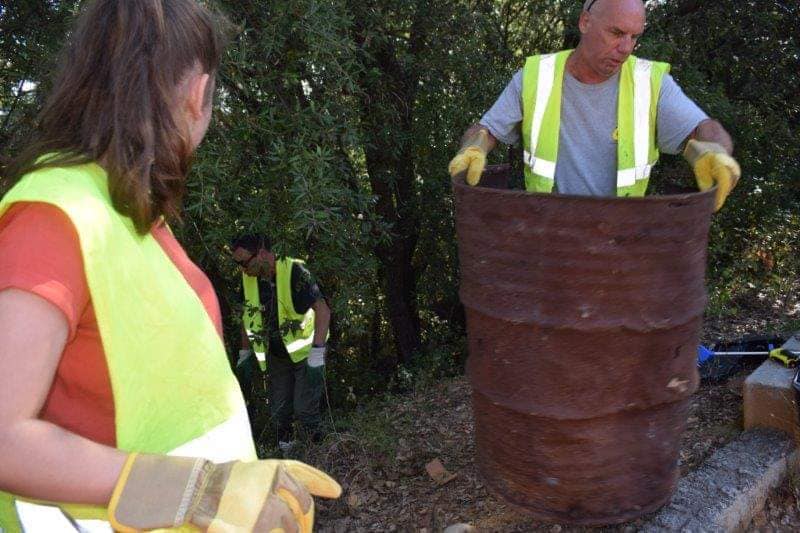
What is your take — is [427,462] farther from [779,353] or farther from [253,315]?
[779,353]

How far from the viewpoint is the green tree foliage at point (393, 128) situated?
3723 millimetres

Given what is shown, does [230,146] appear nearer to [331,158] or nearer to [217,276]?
[331,158]

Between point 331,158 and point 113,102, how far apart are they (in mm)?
2493

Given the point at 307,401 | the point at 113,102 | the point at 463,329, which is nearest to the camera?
the point at 113,102

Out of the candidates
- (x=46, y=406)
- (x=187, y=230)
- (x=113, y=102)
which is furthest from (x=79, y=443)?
(x=187, y=230)

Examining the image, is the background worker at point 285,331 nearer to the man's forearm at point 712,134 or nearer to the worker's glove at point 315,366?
the worker's glove at point 315,366

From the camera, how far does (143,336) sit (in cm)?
117

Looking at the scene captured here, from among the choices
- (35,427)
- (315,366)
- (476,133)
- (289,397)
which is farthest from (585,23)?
(289,397)

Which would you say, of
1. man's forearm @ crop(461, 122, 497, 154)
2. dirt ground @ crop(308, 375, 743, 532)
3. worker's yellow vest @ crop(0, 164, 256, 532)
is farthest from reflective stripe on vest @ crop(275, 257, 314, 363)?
worker's yellow vest @ crop(0, 164, 256, 532)

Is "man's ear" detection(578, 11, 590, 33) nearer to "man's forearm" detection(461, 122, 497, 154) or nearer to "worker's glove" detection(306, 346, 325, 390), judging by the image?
"man's forearm" detection(461, 122, 497, 154)

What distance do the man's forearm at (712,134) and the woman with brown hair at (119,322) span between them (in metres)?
2.01

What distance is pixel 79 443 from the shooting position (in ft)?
3.49

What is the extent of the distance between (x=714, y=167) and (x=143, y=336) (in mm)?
2120

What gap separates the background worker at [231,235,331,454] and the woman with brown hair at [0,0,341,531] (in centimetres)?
322
